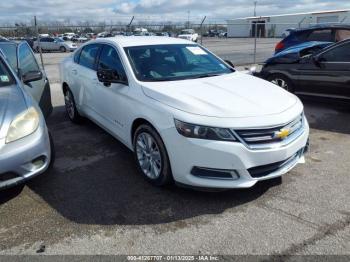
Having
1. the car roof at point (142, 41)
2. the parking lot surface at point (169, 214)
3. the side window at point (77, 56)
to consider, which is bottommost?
the parking lot surface at point (169, 214)

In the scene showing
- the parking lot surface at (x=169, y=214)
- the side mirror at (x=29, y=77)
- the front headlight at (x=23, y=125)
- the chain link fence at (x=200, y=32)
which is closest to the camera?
the parking lot surface at (x=169, y=214)

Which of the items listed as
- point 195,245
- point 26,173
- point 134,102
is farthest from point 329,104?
point 26,173

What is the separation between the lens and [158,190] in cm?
402

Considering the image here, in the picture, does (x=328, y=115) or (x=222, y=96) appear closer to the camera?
(x=222, y=96)

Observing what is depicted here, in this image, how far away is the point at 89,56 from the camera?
5855 mm

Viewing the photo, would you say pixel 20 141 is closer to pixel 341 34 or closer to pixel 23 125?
pixel 23 125

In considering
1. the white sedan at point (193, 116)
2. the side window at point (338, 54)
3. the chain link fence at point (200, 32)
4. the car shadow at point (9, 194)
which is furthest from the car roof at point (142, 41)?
the chain link fence at point (200, 32)

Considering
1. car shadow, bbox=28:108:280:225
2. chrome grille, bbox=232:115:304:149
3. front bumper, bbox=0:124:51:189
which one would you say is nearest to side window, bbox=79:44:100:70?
car shadow, bbox=28:108:280:225

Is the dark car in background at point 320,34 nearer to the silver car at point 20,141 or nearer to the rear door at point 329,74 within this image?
the rear door at point 329,74

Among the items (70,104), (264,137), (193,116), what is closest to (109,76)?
(193,116)

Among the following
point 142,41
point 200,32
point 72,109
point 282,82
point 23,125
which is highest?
point 142,41

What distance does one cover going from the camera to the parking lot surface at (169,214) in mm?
3068

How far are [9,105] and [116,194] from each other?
4.72 feet

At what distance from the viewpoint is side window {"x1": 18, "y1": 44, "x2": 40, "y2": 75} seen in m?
6.11
